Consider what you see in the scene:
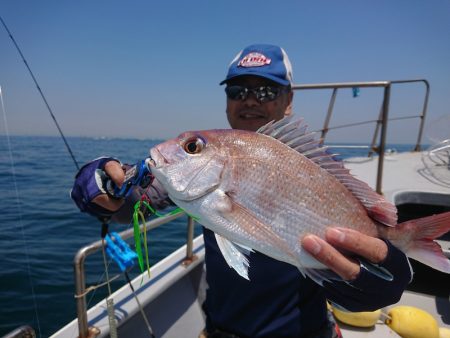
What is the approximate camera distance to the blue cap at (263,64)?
2133mm

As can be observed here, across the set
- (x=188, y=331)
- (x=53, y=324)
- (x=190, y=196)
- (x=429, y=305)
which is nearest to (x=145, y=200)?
(x=190, y=196)

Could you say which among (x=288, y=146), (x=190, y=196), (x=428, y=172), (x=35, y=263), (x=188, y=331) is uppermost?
(x=288, y=146)

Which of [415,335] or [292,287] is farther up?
[292,287]

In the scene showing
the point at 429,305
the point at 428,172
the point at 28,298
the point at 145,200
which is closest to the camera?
the point at 145,200

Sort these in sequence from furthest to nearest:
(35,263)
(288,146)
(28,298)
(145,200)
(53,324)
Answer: (35,263), (28,298), (53,324), (145,200), (288,146)

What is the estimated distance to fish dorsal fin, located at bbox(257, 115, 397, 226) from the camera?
1.34 m

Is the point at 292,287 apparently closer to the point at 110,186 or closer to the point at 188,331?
the point at 110,186

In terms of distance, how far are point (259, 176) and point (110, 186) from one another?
855 mm

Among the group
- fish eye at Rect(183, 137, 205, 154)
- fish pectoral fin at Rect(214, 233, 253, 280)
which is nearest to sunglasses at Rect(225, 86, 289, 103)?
fish eye at Rect(183, 137, 205, 154)

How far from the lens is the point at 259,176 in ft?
4.22

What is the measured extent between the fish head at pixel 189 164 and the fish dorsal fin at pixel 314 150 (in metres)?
0.25

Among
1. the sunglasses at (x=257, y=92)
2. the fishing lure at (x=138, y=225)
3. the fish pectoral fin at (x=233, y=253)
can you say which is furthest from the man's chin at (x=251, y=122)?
the fish pectoral fin at (x=233, y=253)

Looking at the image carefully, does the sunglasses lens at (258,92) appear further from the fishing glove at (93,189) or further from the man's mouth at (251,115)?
the fishing glove at (93,189)

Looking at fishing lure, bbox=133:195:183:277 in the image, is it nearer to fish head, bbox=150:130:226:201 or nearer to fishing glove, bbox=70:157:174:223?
fishing glove, bbox=70:157:174:223
